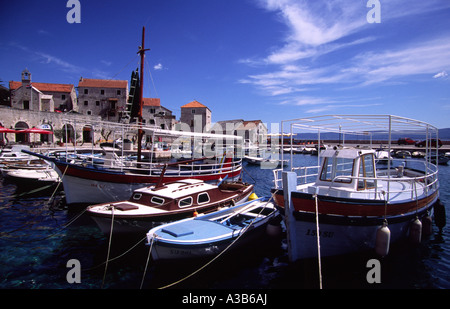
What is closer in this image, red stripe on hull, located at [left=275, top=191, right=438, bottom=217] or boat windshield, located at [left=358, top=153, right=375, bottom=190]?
red stripe on hull, located at [left=275, top=191, right=438, bottom=217]

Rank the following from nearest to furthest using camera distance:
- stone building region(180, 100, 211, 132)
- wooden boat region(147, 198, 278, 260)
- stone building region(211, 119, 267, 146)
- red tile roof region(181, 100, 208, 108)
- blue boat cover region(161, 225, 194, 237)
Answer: wooden boat region(147, 198, 278, 260), blue boat cover region(161, 225, 194, 237), stone building region(180, 100, 211, 132), red tile roof region(181, 100, 208, 108), stone building region(211, 119, 267, 146)

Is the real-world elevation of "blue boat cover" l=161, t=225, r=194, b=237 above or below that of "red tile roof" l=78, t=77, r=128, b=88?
below

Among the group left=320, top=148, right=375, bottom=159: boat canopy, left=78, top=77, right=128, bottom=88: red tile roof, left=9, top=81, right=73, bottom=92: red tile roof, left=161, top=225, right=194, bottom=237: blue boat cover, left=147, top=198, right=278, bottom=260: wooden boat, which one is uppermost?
left=78, top=77, right=128, bottom=88: red tile roof

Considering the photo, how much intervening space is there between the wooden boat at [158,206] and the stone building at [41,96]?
53683mm

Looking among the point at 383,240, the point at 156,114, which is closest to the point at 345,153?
the point at 383,240

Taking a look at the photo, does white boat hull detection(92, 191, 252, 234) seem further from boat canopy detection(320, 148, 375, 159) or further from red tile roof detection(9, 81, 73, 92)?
red tile roof detection(9, 81, 73, 92)

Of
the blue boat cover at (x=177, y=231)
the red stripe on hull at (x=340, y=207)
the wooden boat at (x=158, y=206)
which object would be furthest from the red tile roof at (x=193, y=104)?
the red stripe on hull at (x=340, y=207)

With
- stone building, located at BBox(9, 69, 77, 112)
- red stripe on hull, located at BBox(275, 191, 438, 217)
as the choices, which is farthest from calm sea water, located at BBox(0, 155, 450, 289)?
stone building, located at BBox(9, 69, 77, 112)

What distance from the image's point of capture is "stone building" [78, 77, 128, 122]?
60375mm

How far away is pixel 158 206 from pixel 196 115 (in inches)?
2374

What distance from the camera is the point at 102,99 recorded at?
A: 201ft

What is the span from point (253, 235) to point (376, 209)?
14.1 feet

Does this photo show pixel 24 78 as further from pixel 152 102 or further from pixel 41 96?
pixel 152 102
